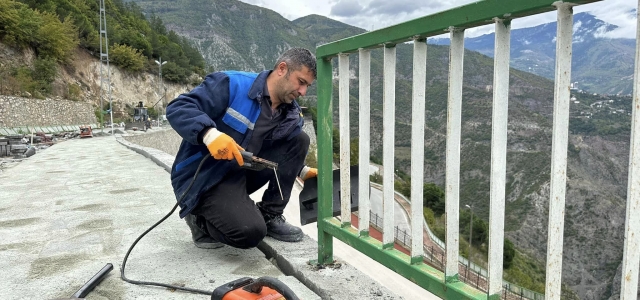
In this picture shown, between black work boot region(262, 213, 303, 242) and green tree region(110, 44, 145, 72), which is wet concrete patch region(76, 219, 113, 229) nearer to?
black work boot region(262, 213, 303, 242)

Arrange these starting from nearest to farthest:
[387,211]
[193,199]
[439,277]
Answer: [439,277]
[387,211]
[193,199]


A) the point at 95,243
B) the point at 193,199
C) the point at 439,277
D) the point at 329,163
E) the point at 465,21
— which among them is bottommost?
the point at 95,243

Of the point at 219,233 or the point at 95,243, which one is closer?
the point at 219,233

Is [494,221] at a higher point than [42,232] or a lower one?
higher

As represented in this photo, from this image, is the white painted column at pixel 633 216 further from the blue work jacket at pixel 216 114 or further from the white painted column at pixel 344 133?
the blue work jacket at pixel 216 114

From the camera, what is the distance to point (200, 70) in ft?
205

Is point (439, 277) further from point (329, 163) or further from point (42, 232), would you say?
point (42, 232)

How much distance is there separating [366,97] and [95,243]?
2.00 meters

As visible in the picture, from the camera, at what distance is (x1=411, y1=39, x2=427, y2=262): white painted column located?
1.43 m

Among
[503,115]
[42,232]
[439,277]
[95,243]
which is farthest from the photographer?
[42,232]

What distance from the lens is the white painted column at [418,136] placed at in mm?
1428

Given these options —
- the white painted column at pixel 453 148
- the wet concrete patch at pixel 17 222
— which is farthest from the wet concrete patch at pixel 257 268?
the wet concrete patch at pixel 17 222

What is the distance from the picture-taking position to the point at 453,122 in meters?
1.32

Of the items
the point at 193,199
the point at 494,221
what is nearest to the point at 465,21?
the point at 494,221
